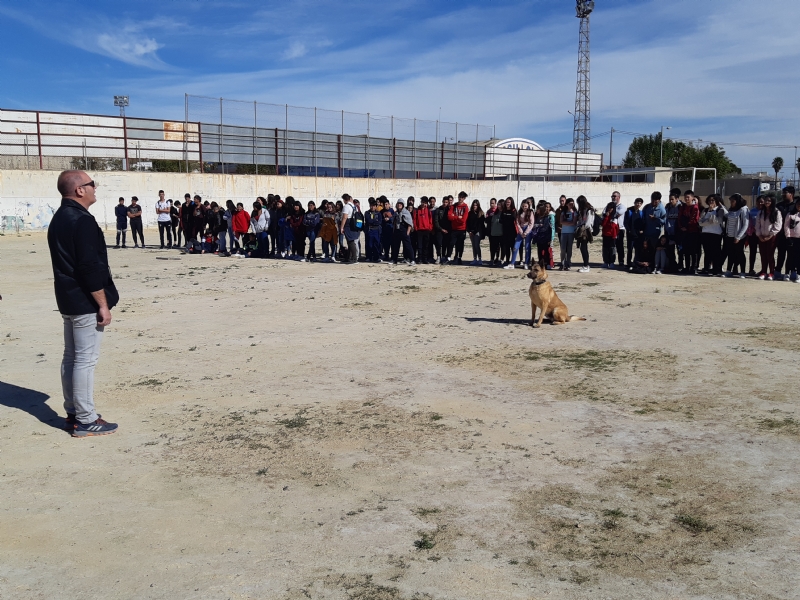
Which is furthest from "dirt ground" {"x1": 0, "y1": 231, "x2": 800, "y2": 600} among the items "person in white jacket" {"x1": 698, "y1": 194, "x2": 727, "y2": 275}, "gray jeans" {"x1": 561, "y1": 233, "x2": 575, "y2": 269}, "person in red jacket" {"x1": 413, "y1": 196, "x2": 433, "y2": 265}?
"person in red jacket" {"x1": 413, "y1": 196, "x2": 433, "y2": 265}

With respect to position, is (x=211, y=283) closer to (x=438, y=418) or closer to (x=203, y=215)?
(x=203, y=215)

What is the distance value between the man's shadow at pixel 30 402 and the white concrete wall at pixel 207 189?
70.4 ft

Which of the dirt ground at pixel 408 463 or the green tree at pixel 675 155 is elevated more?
the green tree at pixel 675 155

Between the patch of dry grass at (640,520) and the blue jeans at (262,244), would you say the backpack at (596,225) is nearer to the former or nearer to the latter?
the blue jeans at (262,244)

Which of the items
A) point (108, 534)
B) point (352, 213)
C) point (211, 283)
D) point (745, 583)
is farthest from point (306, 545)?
point (352, 213)

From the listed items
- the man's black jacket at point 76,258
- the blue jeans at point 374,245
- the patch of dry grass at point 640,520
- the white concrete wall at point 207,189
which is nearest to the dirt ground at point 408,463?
the patch of dry grass at point 640,520

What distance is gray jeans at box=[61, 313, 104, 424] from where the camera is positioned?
16.5 ft

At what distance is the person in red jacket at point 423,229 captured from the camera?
1689cm

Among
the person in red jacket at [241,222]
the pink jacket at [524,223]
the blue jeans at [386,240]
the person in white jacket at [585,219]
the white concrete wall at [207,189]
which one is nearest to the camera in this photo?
the person in white jacket at [585,219]

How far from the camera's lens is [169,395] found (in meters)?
6.18

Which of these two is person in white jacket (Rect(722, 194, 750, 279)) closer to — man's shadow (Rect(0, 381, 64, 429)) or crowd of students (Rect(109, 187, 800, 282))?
crowd of students (Rect(109, 187, 800, 282))

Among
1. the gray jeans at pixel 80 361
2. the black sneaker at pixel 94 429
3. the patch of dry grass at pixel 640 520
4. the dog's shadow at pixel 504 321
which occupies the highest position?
the gray jeans at pixel 80 361

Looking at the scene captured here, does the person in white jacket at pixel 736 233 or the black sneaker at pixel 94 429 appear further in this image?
the person in white jacket at pixel 736 233

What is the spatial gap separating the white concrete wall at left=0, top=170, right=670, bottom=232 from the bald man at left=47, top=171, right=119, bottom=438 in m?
22.7
